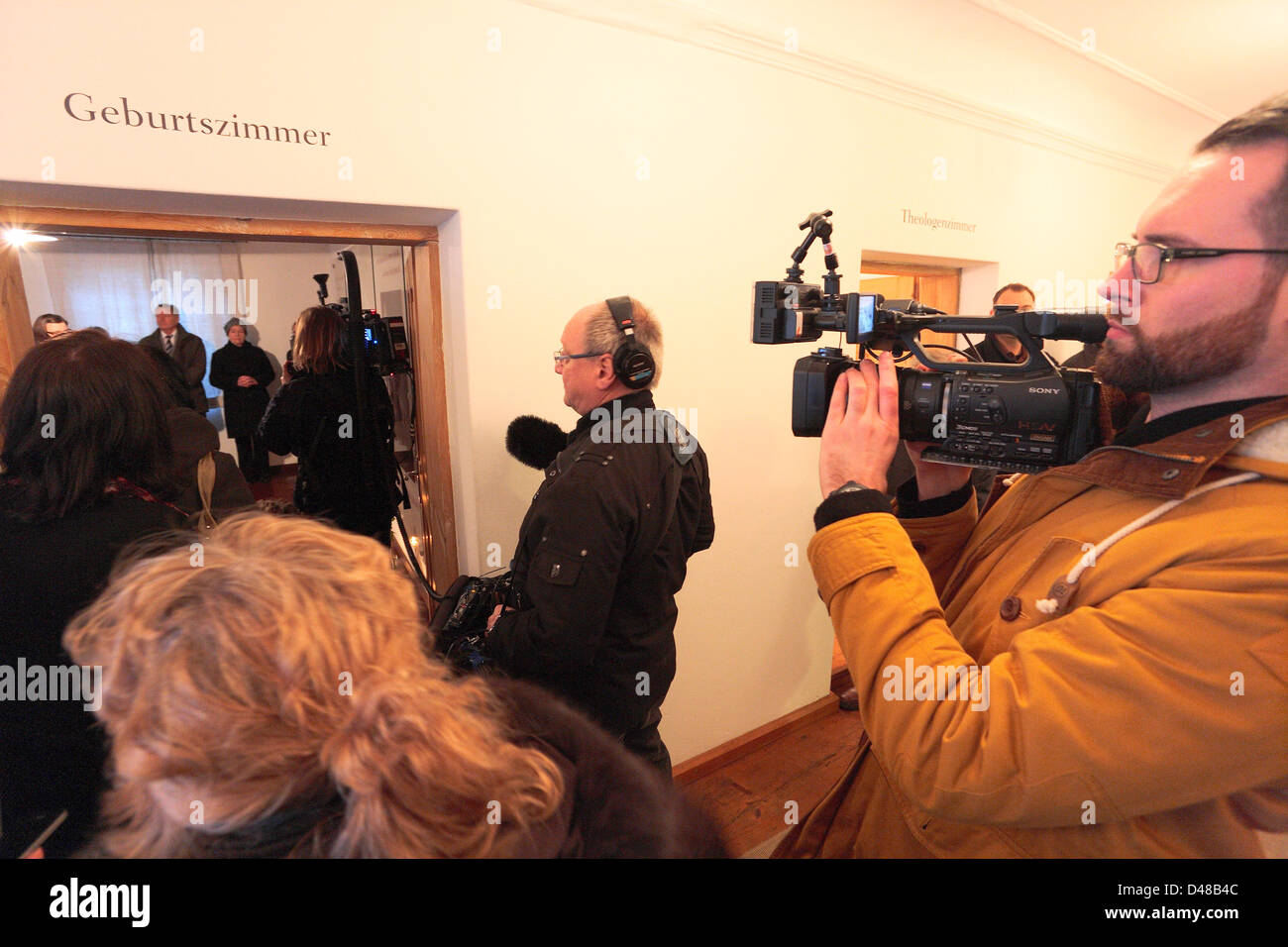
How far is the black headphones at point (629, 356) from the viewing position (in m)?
1.74

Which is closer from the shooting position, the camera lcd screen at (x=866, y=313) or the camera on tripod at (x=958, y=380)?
the camera on tripod at (x=958, y=380)

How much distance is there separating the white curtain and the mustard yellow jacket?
2.03m

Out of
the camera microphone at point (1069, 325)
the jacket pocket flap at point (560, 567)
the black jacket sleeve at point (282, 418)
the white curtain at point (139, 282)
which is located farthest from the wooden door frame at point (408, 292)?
the camera microphone at point (1069, 325)

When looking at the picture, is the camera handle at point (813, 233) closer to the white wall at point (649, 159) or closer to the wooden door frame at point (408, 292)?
the white wall at point (649, 159)

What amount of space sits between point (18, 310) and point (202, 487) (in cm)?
70

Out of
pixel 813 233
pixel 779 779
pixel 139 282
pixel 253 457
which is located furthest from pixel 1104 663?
pixel 253 457

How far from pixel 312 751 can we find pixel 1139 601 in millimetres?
824

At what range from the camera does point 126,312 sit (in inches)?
78.5

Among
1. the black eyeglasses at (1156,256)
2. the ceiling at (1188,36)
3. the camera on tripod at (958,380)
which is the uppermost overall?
the ceiling at (1188,36)

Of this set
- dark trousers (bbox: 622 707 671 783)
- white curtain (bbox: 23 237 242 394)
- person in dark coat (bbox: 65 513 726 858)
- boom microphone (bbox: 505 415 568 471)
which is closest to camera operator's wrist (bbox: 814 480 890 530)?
person in dark coat (bbox: 65 513 726 858)

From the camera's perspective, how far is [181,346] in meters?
2.23

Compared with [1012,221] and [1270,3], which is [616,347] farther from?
[1270,3]

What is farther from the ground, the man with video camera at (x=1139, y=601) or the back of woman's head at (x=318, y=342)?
the back of woman's head at (x=318, y=342)

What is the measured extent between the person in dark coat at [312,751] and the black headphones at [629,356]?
1.20m
